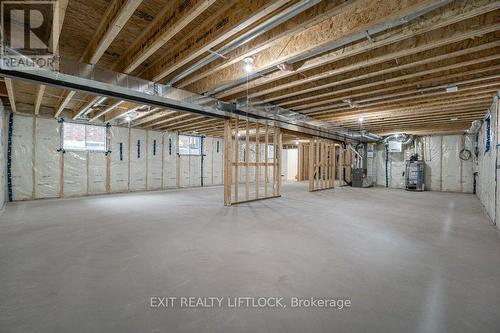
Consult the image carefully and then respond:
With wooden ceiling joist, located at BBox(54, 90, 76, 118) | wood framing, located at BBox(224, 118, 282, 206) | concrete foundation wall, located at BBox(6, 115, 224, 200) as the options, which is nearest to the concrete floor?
wood framing, located at BBox(224, 118, 282, 206)

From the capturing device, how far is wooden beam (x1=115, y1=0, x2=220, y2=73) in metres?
2.16

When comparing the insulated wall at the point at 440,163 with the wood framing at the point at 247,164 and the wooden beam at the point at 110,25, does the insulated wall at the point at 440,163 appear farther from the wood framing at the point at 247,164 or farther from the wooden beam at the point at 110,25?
the wooden beam at the point at 110,25

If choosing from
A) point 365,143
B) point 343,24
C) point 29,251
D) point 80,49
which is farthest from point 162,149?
point 365,143

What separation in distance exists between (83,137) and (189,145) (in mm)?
3781

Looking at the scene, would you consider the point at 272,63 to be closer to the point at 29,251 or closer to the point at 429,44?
the point at 429,44

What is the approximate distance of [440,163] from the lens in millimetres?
9422

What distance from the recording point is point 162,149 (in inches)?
361

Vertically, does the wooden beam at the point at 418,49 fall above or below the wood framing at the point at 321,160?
above

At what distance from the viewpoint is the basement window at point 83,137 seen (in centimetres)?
692

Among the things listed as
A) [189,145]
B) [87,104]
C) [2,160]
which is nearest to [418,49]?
[87,104]

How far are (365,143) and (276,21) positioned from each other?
1033 centimetres

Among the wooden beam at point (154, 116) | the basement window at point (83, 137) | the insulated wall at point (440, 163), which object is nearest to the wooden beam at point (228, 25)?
the wooden beam at point (154, 116)

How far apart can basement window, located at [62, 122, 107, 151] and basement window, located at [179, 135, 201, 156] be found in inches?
112

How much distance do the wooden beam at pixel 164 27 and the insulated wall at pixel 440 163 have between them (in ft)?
35.7
